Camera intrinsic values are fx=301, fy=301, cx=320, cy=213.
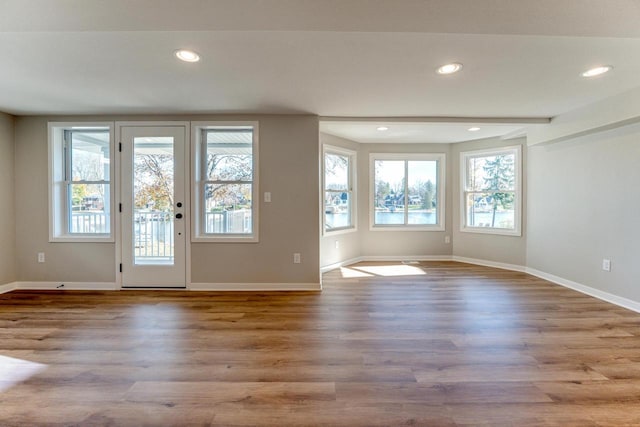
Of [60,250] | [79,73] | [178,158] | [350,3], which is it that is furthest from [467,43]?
[60,250]

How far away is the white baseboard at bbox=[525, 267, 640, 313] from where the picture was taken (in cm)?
317

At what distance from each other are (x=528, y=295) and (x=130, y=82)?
15.9 feet

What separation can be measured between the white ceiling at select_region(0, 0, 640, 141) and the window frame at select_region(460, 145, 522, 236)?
4.02 feet

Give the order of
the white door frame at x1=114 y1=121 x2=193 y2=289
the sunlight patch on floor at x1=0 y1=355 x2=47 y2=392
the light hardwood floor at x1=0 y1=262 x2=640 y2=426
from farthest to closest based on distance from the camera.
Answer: the white door frame at x1=114 y1=121 x2=193 y2=289 → the sunlight patch on floor at x1=0 y1=355 x2=47 y2=392 → the light hardwood floor at x1=0 y1=262 x2=640 y2=426

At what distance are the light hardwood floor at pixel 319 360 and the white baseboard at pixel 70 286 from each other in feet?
0.89

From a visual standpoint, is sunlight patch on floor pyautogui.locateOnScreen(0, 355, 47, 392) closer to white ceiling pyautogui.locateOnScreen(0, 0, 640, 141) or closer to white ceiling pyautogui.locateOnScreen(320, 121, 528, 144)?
white ceiling pyautogui.locateOnScreen(0, 0, 640, 141)

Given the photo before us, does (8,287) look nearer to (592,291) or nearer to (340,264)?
(340,264)

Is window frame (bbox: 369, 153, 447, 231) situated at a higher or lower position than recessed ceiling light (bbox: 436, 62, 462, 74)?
lower

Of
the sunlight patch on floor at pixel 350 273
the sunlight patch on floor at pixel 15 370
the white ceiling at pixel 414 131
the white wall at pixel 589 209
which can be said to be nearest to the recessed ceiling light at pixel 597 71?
the white wall at pixel 589 209

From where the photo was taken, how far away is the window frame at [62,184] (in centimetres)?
386

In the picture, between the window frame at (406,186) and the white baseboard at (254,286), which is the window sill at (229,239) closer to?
the white baseboard at (254,286)

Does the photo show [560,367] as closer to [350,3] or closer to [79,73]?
[350,3]

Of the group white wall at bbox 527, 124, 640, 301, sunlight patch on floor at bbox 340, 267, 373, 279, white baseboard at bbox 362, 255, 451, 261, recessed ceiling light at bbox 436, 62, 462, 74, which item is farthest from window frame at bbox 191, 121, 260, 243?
white wall at bbox 527, 124, 640, 301

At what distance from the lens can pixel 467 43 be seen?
2062 millimetres
